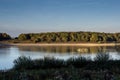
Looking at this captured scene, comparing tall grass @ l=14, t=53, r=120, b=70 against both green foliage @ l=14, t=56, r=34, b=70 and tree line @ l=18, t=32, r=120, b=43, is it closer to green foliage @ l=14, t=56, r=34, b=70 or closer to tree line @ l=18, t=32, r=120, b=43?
green foliage @ l=14, t=56, r=34, b=70

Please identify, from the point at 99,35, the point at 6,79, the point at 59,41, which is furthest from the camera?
the point at 99,35

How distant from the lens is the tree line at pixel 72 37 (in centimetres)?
6334

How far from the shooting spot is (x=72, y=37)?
6475 centimetres

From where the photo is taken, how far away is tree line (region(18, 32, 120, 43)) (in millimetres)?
63344

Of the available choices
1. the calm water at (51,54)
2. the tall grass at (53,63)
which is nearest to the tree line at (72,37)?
the calm water at (51,54)

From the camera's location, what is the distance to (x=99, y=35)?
66938mm

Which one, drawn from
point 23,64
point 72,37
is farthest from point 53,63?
point 72,37

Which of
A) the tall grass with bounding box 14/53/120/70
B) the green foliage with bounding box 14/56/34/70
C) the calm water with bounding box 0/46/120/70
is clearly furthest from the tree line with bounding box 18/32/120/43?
the green foliage with bounding box 14/56/34/70

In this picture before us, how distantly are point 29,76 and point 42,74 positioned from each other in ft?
1.56

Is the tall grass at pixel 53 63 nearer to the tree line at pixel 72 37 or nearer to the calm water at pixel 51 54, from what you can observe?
the calm water at pixel 51 54

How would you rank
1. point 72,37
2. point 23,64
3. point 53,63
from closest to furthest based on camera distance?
point 23,64, point 53,63, point 72,37

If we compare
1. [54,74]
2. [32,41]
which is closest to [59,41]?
[32,41]

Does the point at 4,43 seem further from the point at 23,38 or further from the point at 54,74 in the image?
the point at 54,74

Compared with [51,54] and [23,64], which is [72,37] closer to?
[51,54]
